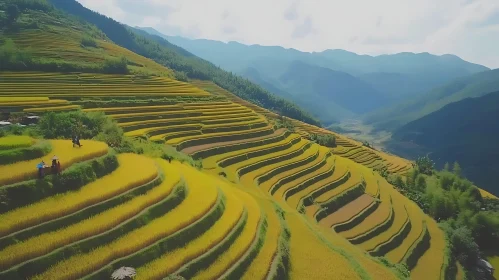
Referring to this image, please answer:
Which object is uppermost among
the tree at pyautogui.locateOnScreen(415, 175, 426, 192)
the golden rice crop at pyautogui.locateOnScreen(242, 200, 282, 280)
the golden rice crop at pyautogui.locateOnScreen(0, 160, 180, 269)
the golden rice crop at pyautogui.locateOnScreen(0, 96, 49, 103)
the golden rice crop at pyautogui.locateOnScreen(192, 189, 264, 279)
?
the golden rice crop at pyautogui.locateOnScreen(0, 160, 180, 269)

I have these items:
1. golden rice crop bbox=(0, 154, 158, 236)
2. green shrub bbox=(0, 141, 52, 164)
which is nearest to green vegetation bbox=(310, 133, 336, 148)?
golden rice crop bbox=(0, 154, 158, 236)

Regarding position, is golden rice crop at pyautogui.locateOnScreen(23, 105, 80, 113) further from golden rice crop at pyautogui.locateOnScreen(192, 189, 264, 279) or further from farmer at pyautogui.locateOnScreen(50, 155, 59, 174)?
golden rice crop at pyautogui.locateOnScreen(192, 189, 264, 279)

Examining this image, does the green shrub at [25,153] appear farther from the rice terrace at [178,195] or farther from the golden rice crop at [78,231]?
the golden rice crop at [78,231]

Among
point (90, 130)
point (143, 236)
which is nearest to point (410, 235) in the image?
point (143, 236)

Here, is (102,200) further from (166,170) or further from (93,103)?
(93,103)

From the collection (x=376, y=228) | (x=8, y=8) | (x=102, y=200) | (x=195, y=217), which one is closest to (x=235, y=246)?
(x=195, y=217)

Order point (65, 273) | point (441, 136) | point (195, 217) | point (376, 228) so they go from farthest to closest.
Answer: point (441, 136) < point (376, 228) < point (195, 217) < point (65, 273)

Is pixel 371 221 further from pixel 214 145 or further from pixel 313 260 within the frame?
pixel 214 145
